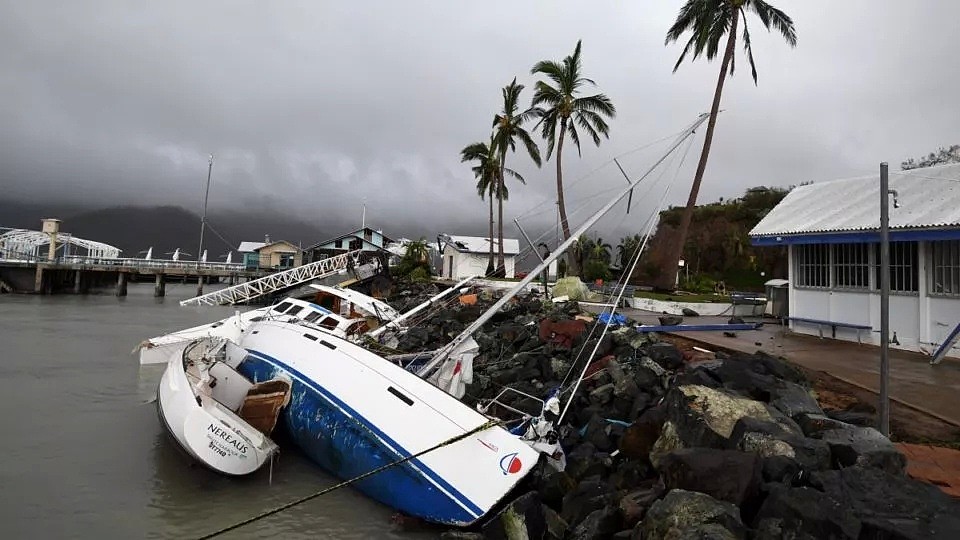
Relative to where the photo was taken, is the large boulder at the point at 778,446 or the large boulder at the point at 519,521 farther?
the large boulder at the point at 519,521

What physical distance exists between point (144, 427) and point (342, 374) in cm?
545

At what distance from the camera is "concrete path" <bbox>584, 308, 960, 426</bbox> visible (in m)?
7.07

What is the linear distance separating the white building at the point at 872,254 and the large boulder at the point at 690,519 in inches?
369

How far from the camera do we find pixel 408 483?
21.7 ft

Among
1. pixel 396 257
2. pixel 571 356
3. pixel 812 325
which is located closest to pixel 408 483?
pixel 571 356

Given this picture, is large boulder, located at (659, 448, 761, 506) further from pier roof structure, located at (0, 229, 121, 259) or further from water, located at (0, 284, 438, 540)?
pier roof structure, located at (0, 229, 121, 259)

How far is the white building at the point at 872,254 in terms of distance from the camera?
10.5 metres

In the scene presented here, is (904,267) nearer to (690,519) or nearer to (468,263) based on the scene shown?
(690,519)

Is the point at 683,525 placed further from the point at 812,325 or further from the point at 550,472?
the point at 812,325

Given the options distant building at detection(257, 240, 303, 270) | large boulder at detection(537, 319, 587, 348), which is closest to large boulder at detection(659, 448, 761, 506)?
large boulder at detection(537, 319, 587, 348)

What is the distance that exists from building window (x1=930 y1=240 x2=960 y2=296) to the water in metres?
11.1

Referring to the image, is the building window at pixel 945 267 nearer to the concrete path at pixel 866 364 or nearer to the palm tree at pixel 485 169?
the concrete path at pixel 866 364

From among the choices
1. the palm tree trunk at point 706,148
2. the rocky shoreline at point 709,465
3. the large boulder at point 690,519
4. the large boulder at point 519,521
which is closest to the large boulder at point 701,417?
the rocky shoreline at point 709,465

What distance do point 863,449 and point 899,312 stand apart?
328 inches
